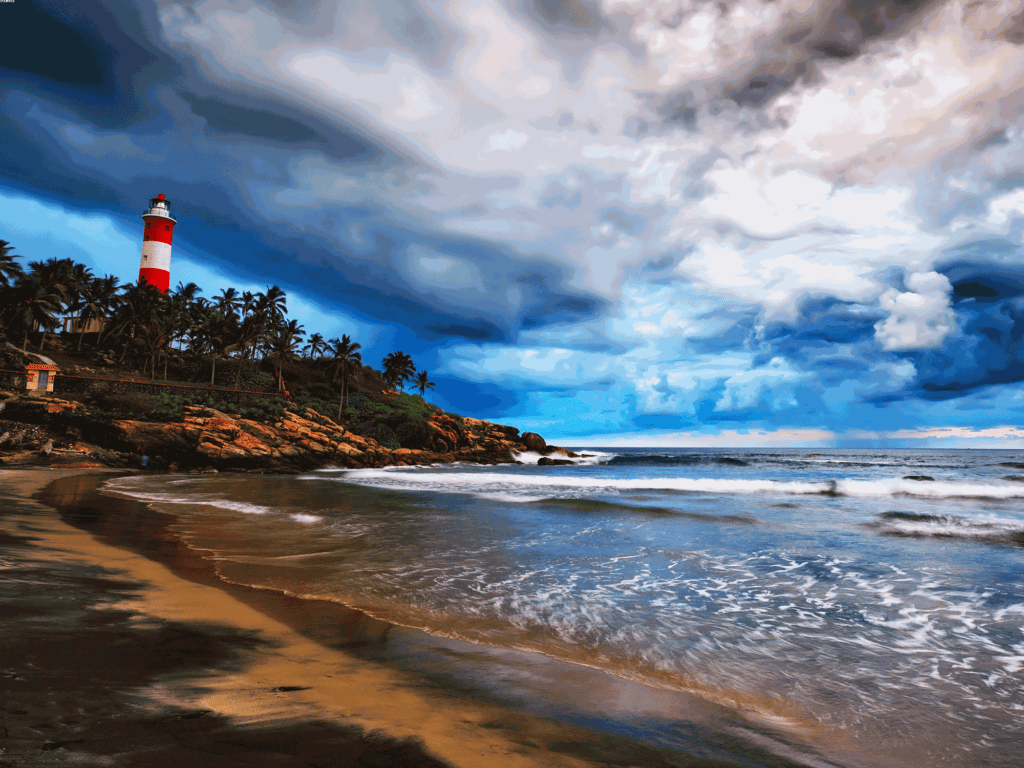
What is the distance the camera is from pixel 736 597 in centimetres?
707

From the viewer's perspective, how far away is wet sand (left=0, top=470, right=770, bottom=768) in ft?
8.05

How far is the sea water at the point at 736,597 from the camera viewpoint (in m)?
3.91

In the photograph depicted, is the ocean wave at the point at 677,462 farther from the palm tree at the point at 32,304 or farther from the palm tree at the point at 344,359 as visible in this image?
the palm tree at the point at 32,304

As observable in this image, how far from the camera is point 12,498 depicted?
12.9m

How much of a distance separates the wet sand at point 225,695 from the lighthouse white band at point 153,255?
65.4 meters

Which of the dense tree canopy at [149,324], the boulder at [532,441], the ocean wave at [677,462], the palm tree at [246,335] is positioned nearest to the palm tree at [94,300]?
the dense tree canopy at [149,324]

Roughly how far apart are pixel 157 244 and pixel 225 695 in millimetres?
70538

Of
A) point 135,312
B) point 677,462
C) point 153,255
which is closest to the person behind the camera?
point 135,312

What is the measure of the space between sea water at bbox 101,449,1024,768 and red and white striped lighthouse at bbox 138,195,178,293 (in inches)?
2165

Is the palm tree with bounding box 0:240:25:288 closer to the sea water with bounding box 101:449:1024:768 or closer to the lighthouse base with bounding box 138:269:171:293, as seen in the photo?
the lighthouse base with bounding box 138:269:171:293

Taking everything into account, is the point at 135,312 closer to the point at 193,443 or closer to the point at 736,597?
the point at 193,443

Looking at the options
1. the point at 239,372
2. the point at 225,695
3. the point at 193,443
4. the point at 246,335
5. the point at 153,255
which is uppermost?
the point at 153,255

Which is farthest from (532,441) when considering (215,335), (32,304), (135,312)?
(32,304)

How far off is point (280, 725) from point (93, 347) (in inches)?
2762
